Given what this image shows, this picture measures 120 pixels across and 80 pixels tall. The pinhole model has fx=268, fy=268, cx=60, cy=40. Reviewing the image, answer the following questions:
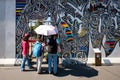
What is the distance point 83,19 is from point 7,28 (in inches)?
143

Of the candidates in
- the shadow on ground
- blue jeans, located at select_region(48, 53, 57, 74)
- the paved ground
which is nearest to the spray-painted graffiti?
the shadow on ground

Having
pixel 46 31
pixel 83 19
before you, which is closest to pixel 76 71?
pixel 46 31

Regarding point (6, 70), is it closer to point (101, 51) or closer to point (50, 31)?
point (50, 31)

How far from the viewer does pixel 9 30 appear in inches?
494

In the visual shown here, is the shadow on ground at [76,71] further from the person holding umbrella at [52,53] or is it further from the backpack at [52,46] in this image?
the backpack at [52,46]

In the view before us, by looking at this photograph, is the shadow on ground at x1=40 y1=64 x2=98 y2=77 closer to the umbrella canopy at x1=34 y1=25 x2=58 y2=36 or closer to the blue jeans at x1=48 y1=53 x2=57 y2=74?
the blue jeans at x1=48 y1=53 x2=57 y2=74

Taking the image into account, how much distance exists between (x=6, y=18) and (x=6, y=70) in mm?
2561

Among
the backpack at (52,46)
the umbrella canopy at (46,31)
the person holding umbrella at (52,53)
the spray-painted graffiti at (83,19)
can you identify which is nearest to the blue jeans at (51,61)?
the person holding umbrella at (52,53)

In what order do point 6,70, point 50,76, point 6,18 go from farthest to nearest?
point 6,18 < point 6,70 < point 50,76

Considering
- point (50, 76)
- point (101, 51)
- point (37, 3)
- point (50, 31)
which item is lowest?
point (50, 76)

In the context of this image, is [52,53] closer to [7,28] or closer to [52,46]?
[52,46]

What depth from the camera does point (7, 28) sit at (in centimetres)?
1253

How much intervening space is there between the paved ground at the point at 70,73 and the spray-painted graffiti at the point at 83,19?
4.94ft

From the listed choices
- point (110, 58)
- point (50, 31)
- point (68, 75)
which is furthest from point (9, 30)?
point (110, 58)
